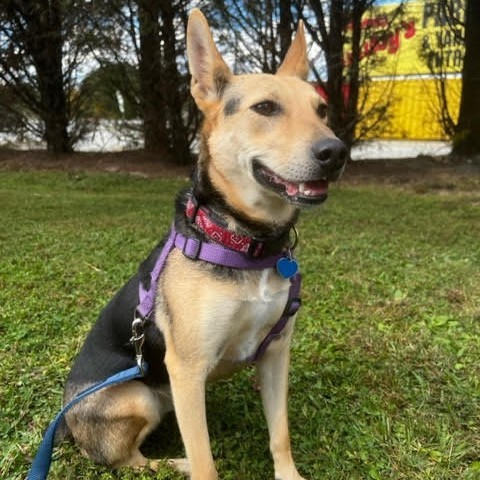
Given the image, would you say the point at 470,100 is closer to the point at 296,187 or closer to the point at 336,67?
the point at 336,67

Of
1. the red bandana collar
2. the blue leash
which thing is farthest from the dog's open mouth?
the blue leash

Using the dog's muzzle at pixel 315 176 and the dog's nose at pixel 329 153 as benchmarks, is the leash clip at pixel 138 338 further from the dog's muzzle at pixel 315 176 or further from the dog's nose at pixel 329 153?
the dog's nose at pixel 329 153

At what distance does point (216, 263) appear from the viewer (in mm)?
2650

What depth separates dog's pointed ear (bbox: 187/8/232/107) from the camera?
9.57 feet

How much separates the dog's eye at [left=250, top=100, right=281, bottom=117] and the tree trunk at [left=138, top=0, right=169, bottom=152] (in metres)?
9.89

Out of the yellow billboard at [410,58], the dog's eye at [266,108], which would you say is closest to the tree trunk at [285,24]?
the yellow billboard at [410,58]

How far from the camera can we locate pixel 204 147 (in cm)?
288

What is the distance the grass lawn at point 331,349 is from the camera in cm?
299

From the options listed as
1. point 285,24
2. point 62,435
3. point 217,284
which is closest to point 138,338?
point 217,284

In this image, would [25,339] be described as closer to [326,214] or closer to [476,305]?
[476,305]

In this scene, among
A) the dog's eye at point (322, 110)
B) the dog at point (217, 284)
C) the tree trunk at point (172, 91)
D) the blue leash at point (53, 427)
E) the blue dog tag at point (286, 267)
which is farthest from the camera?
the tree trunk at point (172, 91)

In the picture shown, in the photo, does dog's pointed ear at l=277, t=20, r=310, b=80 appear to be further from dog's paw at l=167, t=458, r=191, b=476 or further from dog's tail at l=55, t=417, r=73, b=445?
dog's tail at l=55, t=417, r=73, b=445

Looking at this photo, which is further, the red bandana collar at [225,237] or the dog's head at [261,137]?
the red bandana collar at [225,237]

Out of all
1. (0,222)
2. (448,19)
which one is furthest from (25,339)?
(448,19)
